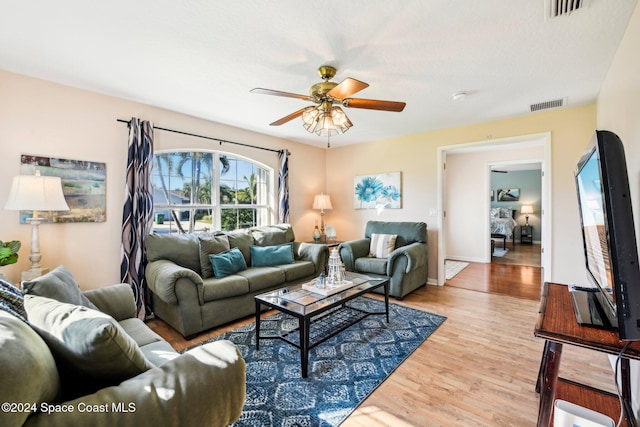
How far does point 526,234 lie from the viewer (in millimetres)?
8328

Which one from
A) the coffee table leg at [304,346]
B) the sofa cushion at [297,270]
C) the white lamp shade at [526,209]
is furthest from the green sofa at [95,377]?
the white lamp shade at [526,209]

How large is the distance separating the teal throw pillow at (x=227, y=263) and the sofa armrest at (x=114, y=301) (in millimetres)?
1004

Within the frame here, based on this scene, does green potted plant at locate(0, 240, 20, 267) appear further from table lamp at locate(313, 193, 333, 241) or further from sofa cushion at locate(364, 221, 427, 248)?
sofa cushion at locate(364, 221, 427, 248)

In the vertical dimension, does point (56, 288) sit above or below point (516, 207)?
below

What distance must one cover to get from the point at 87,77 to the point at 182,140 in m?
1.11

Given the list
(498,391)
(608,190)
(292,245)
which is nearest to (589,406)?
(498,391)

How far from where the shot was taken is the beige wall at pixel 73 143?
2.40m

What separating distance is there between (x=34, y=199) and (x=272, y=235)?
236 cm

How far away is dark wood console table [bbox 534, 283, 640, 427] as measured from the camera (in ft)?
3.50

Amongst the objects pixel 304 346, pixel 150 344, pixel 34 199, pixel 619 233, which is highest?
pixel 34 199

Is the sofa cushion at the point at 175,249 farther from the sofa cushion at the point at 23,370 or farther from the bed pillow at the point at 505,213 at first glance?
the bed pillow at the point at 505,213

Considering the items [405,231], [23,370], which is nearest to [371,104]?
[23,370]

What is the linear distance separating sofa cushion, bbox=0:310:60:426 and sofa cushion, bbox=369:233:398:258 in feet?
11.8

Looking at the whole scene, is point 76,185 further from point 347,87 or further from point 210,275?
point 347,87
